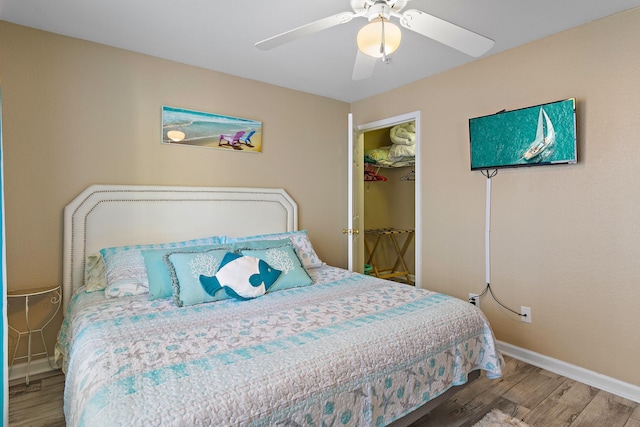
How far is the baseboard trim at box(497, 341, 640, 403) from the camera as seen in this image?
2.08 meters

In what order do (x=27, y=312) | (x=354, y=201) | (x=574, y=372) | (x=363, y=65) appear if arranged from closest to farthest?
(x=363, y=65), (x=27, y=312), (x=574, y=372), (x=354, y=201)

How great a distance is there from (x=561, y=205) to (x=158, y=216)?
119 inches

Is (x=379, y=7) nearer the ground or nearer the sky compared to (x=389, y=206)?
nearer the sky

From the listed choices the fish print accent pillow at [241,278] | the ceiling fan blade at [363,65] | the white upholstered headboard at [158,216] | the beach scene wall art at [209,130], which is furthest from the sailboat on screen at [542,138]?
the beach scene wall art at [209,130]

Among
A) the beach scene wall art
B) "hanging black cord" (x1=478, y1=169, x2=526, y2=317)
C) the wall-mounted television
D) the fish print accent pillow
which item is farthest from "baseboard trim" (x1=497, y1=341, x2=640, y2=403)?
the beach scene wall art

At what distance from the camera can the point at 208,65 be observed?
2.87m

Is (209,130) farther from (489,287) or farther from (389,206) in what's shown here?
(389,206)

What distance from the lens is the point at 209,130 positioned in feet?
9.66

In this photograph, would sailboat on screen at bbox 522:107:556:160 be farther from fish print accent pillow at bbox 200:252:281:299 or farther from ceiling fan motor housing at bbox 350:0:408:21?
fish print accent pillow at bbox 200:252:281:299

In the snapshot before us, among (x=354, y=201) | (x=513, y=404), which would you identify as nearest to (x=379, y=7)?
(x=354, y=201)

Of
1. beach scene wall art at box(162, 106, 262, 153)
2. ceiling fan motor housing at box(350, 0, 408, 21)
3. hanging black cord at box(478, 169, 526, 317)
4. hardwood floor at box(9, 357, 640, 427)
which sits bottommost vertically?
hardwood floor at box(9, 357, 640, 427)

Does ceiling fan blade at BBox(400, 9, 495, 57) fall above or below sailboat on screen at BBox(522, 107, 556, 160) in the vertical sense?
above

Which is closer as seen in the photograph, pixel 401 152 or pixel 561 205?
pixel 561 205

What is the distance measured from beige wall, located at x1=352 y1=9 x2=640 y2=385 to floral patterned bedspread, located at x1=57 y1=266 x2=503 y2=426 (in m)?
0.94
